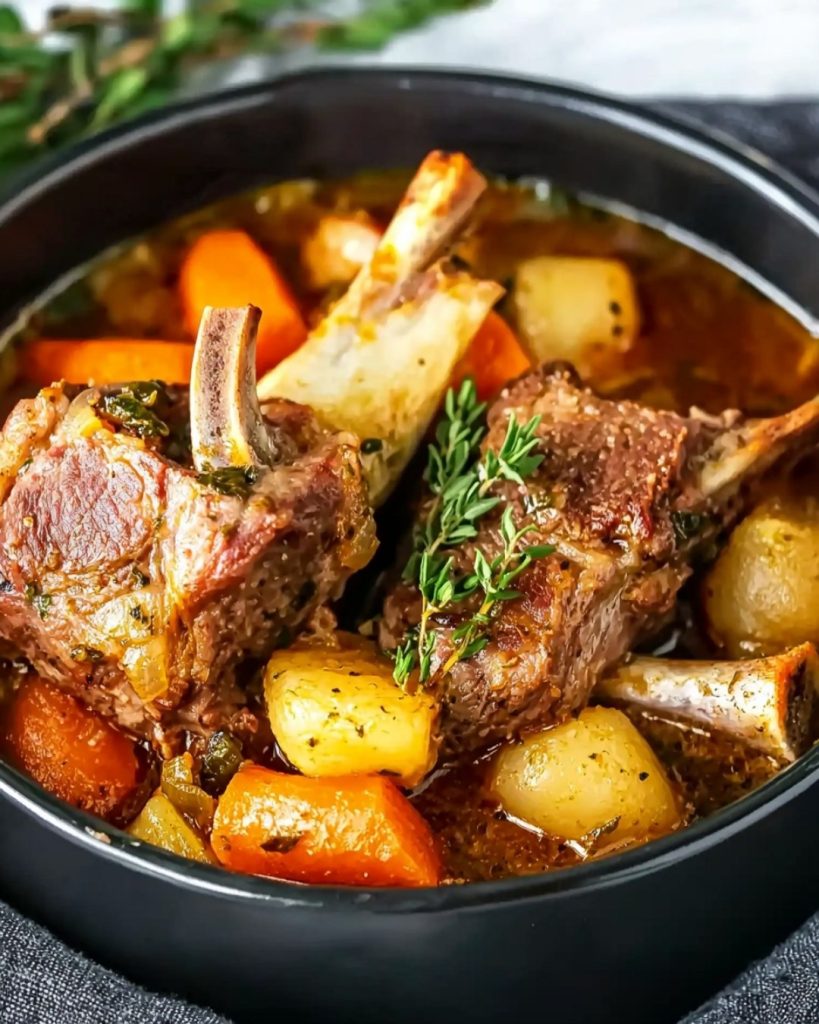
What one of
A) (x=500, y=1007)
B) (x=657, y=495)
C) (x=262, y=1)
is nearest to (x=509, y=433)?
(x=657, y=495)

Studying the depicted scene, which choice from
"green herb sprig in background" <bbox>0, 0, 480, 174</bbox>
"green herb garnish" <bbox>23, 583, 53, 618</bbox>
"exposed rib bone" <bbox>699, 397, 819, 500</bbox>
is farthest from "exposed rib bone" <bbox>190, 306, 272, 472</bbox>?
"green herb sprig in background" <bbox>0, 0, 480, 174</bbox>

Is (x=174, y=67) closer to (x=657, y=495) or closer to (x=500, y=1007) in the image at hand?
(x=657, y=495)

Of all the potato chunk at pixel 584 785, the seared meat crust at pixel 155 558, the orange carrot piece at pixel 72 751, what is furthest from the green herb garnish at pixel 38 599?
the potato chunk at pixel 584 785

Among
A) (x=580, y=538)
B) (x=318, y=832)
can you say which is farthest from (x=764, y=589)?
(x=318, y=832)

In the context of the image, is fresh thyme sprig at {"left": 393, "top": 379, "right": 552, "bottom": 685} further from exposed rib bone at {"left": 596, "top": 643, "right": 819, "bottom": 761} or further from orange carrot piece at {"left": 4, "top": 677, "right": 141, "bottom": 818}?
orange carrot piece at {"left": 4, "top": 677, "right": 141, "bottom": 818}

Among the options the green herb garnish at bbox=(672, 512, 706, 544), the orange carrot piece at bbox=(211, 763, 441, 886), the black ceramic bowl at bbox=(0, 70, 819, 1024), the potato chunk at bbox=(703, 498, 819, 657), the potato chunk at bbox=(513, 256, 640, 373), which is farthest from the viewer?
the potato chunk at bbox=(513, 256, 640, 373)

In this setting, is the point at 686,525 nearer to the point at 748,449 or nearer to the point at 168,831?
the point at 748,449

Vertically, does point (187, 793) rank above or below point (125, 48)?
below
